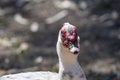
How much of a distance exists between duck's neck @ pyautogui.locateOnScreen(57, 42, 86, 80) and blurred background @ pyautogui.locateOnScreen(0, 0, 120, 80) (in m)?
1.85

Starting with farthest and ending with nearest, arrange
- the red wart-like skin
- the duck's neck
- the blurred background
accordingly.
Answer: the blurred background
the duck's neck
the red wart-like skin

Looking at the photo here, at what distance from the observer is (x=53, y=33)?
8.24m

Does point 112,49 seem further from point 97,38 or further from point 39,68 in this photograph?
point 39,68

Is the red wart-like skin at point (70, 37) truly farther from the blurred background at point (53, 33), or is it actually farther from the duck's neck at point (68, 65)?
the blurred background at point (53, 33)

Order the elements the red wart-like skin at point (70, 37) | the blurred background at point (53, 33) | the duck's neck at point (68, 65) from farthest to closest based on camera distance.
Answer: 1. the blurred background at point (53, 33)
2. the duck's neck at point (68, 65)
3. the red wart-like skin at point (70, 37)

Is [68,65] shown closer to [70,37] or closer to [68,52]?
[68,52]

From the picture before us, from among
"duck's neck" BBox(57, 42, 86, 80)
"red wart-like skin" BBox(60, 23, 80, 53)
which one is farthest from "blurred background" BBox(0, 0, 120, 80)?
Result: "red wart-like skin" BBox(60, 23, 80, 53)

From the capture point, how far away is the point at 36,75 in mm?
5148

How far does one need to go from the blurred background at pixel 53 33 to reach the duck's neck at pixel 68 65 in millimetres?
1850

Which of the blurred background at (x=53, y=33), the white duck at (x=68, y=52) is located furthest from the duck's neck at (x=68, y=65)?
the blurred background at (x=53, y=33)

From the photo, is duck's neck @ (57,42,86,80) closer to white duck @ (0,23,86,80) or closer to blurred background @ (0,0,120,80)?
white duck @ (0,23,86,80)

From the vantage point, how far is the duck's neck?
15.0 feet

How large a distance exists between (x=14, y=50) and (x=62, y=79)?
115 inches

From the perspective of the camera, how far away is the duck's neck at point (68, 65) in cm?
457
